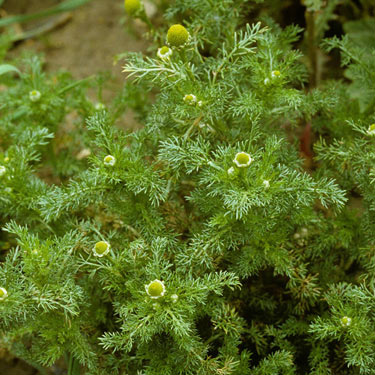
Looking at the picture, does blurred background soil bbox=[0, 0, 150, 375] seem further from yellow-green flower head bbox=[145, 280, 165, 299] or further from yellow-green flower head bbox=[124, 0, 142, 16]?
yellow-green flower head bbox=[145, 280, 165, 299]

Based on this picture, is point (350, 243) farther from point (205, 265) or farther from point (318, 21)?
point (318, 21)

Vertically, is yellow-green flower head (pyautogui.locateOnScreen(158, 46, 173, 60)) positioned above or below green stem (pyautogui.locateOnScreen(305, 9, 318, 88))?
above

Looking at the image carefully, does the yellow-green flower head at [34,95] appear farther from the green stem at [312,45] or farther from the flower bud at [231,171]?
the green stem at [312,45]

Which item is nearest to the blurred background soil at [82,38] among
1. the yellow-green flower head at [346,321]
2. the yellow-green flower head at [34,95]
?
the yellow-green flower head at [34,95]

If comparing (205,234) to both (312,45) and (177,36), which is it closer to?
(177,36)

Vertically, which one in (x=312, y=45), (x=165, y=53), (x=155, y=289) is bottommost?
(x=312, y=45)

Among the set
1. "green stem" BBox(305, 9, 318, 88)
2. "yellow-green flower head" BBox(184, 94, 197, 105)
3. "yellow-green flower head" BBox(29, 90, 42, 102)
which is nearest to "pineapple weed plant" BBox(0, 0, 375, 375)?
"yellow-green flower head" BBox(184, 94, 197, 105)

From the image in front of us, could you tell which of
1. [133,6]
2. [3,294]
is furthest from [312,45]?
[3,294]

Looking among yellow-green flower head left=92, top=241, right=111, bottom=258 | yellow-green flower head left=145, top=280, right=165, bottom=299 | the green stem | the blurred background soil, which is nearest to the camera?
yellow-green flower head left=145, top=280, right=165, bottom=299
